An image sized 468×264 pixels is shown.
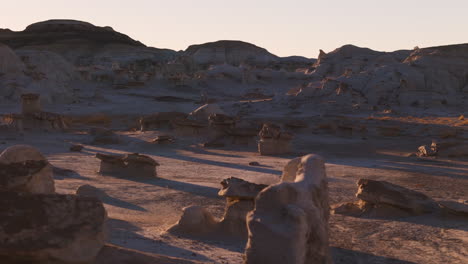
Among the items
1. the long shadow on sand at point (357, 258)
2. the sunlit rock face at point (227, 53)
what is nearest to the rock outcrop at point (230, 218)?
the long shadow on sand at point (357, 258)

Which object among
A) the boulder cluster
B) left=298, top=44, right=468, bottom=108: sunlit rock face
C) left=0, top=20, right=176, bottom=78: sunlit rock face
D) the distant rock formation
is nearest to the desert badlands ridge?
the boulder cluster

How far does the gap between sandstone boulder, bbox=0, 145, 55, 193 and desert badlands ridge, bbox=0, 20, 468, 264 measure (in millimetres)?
20

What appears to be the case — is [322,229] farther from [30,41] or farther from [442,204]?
[30,41]

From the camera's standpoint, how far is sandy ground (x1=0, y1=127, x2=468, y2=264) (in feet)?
23.0

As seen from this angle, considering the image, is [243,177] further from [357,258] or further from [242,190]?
[357,258]

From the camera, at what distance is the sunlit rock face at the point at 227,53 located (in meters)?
87.1

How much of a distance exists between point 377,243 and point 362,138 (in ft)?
49.6

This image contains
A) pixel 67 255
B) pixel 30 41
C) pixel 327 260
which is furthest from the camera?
pixel 30 41

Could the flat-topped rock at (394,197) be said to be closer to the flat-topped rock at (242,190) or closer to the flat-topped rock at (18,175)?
the flat-topped rock at (242,190)

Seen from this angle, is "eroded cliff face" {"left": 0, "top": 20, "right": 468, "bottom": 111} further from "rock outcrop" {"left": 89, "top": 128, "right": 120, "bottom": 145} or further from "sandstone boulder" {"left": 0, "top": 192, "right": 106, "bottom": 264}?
"sandstone boulder" {"left": 0, "top": 192, "right": 106, "bottom": 264}

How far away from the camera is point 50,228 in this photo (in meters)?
4.87

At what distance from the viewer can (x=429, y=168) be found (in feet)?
49.8

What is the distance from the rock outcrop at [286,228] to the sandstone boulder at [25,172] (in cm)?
268

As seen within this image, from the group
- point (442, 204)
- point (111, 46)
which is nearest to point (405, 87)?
point (442, 204)
